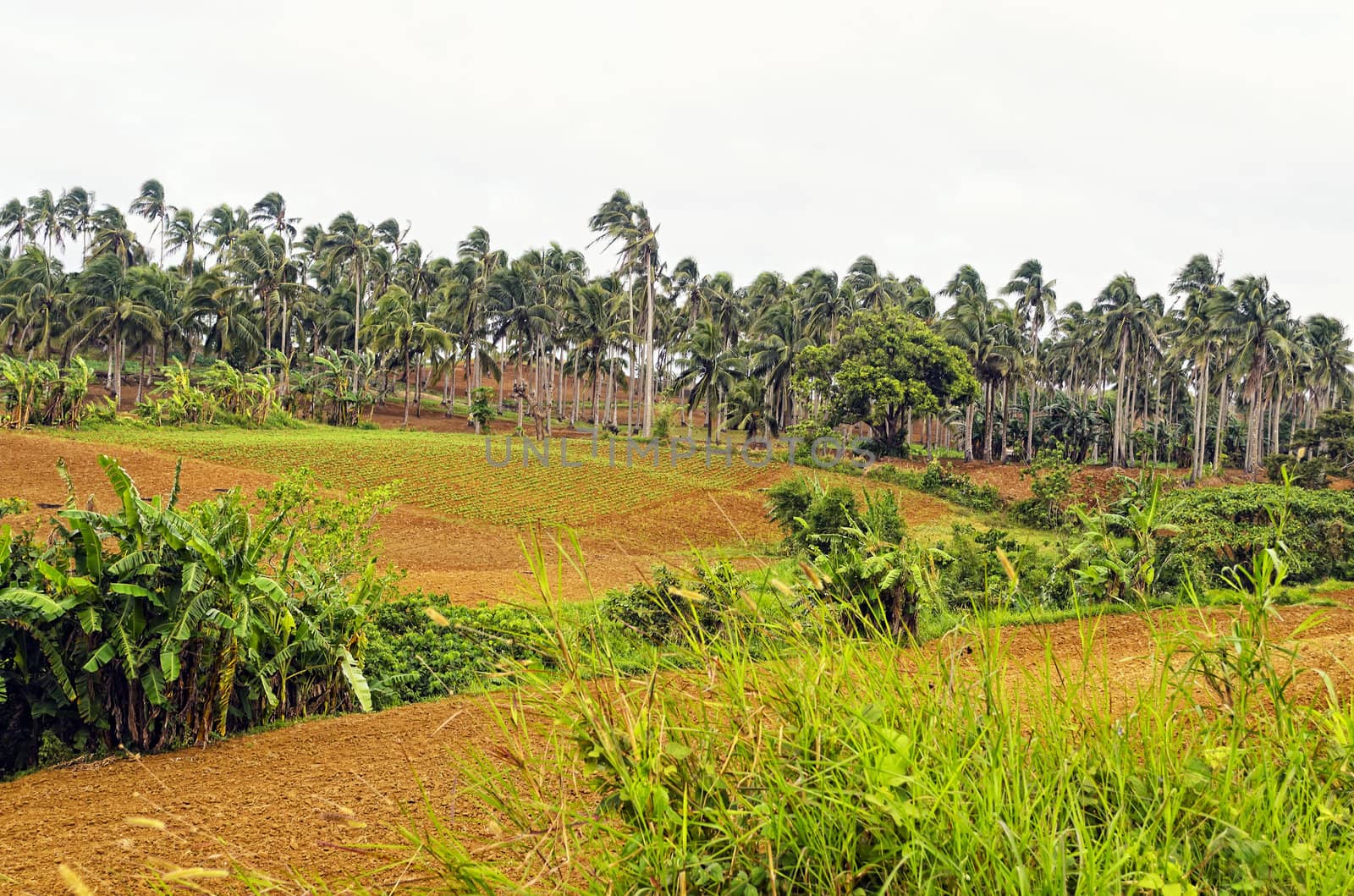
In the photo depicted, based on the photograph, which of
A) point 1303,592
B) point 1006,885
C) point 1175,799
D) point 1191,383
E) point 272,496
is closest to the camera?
point 1006,885

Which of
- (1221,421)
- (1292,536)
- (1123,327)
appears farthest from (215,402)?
(1221,421)

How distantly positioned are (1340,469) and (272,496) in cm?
3720

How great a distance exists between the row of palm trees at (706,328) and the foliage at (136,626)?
118 feet

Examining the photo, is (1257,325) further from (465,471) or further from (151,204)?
(151,204)

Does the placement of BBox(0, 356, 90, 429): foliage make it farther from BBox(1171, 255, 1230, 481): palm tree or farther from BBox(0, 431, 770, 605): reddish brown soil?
BBox(1171, 255, 1230, 481): palm tree

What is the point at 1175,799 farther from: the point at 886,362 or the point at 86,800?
the point at 886,362

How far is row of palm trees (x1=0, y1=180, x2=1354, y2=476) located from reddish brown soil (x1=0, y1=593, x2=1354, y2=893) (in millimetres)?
36327

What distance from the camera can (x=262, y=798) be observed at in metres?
4.65

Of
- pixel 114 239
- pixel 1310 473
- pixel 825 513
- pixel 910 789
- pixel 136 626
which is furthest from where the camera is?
pixel 114 239

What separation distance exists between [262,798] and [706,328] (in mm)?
42307

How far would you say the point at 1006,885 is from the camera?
1.83m

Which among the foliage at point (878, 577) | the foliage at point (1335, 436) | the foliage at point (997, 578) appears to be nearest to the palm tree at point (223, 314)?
the foliage at point (997, 578)

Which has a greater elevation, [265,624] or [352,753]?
[265,624]

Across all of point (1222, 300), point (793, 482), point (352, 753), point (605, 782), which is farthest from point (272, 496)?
point (1222, 300)
